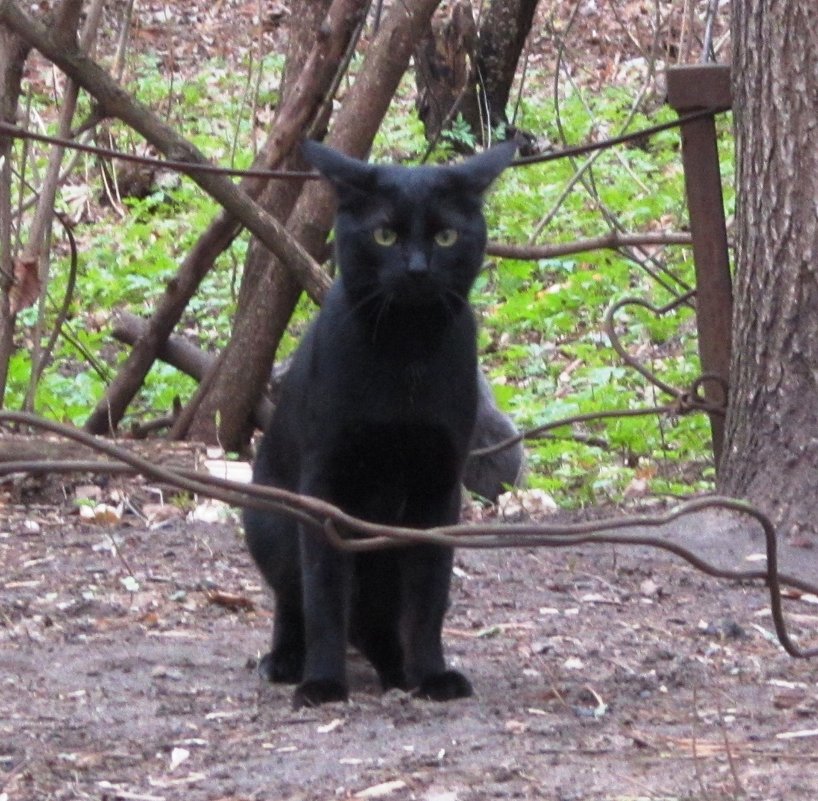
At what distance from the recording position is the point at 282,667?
358 cm

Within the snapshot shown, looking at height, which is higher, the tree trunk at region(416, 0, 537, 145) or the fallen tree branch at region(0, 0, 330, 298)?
the tree trunk at region(416, 0, 537, 145)

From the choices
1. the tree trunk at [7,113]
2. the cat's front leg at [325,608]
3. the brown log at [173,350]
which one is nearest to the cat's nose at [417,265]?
the cat's front leg at [325,608]

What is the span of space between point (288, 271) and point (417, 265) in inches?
97.4

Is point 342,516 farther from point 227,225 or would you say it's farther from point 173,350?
point 173,350

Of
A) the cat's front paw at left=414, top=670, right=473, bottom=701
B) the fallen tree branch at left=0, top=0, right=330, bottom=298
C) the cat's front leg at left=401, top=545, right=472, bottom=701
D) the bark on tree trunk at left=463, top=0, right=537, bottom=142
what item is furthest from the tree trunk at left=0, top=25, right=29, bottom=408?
the bark on tree trunk at left=463, top=0, right=537, bottom=142

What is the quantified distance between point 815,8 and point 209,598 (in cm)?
244

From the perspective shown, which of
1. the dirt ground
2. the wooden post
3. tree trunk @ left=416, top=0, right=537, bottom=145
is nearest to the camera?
the dirt ground

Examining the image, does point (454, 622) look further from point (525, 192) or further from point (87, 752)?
point (525, 192)

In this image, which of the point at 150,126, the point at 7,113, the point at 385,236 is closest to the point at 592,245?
the point at 150,126

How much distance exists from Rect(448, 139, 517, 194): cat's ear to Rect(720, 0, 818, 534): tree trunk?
109 cm

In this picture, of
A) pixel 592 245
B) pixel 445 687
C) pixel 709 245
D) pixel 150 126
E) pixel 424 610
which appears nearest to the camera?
pixel 445 687

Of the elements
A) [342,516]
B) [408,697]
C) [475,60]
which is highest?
[475,60]

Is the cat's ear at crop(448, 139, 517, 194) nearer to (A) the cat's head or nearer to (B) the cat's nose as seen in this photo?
(A) the cat's head

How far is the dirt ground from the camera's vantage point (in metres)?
2.59
